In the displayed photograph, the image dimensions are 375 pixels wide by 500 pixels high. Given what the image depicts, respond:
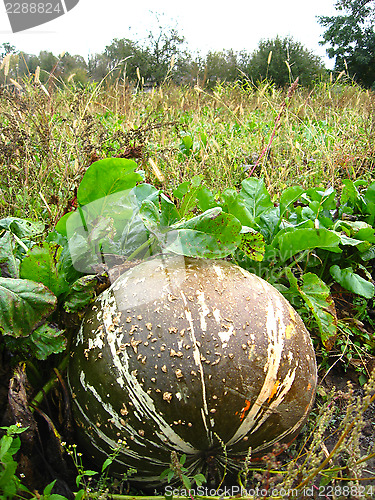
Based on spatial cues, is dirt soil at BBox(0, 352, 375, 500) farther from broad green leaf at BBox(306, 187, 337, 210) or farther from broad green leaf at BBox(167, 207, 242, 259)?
broad green leaf at BBox(306, 187, 337, 210)

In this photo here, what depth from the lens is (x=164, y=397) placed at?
4.06 feet

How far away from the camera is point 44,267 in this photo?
144cm

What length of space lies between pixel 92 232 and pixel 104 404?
25.6 inches

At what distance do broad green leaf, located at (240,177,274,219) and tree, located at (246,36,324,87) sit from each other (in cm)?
1598

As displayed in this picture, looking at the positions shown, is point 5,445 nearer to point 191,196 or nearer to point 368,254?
point 191,196

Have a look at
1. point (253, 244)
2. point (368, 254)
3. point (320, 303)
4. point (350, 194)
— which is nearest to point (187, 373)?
point (253, 244)

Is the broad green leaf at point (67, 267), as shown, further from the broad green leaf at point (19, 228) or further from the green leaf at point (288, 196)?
the green leaf at point (288, 196)

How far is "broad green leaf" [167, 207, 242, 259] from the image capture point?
143 cm

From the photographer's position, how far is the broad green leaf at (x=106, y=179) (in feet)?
4.99

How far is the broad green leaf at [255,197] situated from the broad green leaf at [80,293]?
1045 mm

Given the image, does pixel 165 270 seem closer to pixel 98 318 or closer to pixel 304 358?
pixel 98 318

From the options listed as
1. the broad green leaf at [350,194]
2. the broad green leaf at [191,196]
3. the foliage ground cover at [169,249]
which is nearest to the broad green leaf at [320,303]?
the foliage ground cover at [169,249]

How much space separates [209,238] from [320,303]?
780mm

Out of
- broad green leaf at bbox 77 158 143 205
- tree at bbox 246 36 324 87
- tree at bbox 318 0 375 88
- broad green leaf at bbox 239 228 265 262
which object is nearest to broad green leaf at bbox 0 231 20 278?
broad green leaf at bbox 77 158 143 205
